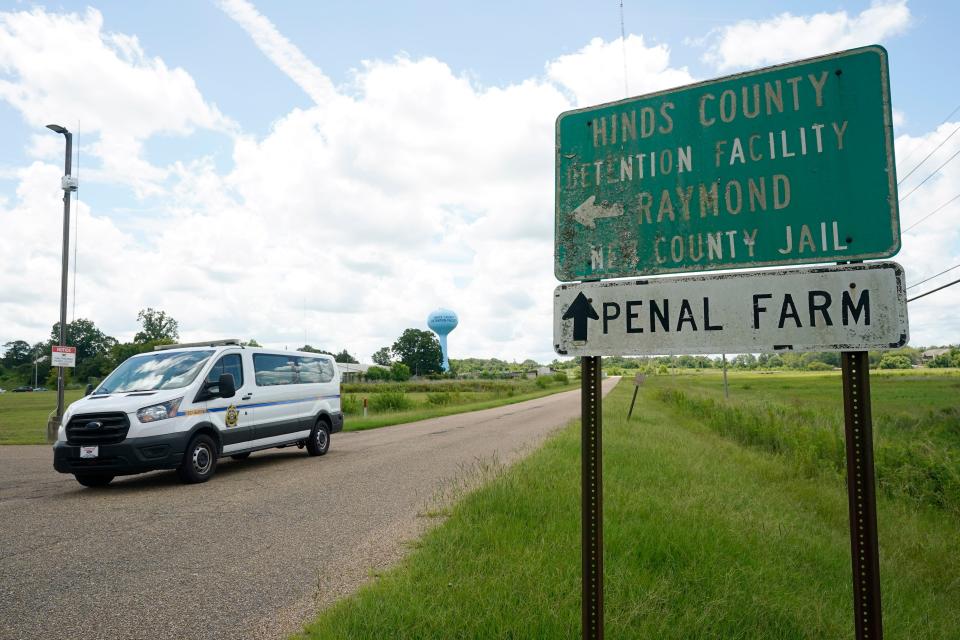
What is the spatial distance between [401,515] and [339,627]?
344 centimetres

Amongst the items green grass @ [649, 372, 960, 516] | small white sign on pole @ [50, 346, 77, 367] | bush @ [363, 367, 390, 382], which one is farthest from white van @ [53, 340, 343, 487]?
bush @ [363, 367, 390, 382]

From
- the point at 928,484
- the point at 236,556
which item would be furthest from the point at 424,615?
the point at 928,484

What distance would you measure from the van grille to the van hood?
0.28 ft

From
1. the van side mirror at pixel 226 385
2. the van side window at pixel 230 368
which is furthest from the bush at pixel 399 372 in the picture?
the van side mirror at pixel 226 385

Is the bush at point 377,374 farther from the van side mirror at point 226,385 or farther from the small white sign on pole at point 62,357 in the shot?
the van side mirror at point 226,385

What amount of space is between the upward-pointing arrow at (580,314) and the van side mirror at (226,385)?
8.24m

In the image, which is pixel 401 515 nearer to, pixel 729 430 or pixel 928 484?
pixel 928 484

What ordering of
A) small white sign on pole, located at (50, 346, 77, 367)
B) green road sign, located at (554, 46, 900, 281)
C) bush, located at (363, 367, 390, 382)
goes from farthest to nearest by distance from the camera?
bush, located at (363, 367, 390, 382)
small white sign on pole, located at (50, 346, 77, 367)
green road sign, located at (554, 46, 900, 281)

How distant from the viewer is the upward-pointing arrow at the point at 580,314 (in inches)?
123

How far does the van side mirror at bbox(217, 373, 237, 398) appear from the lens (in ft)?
32.8

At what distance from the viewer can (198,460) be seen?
971cm

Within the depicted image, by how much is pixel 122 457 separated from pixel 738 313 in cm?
878

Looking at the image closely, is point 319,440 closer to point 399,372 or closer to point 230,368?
point 230,368

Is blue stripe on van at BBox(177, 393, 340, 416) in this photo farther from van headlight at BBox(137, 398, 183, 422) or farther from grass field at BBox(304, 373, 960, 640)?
grass field at BBox(304, 373, 960, 640)
